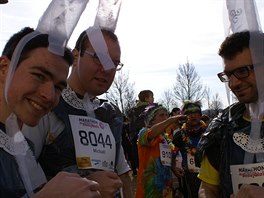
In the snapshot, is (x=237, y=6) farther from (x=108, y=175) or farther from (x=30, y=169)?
(x=30, y=169)

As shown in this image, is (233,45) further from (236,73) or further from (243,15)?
(243,15)

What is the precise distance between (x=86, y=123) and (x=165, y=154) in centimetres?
225

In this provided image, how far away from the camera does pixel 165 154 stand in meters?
4.32

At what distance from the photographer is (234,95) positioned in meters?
2.07

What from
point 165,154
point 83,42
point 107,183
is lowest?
point 165,154

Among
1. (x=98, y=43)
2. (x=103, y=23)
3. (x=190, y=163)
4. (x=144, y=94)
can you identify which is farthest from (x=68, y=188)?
(x=144, y=94)

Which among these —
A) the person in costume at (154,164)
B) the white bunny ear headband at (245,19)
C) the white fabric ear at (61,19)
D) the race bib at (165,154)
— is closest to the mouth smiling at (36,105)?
the white fabric ear at (61,19)

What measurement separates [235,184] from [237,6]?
1072 millimetres

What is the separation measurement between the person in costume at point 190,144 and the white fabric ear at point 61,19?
388 centimetres

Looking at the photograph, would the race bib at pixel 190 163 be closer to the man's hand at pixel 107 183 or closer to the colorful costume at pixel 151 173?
the colorful costume at pixel 151 173

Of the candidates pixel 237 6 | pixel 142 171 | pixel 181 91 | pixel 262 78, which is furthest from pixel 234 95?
pixel 181 91

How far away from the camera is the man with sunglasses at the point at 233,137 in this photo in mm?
2008

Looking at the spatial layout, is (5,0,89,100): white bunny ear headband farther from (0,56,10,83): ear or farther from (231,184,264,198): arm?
(231,184,264,198): arm

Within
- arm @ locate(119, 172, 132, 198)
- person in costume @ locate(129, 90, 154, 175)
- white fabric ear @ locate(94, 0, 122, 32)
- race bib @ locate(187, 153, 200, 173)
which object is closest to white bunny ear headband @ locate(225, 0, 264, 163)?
white fabric ear @ locate(94, 0, 122, 32)
